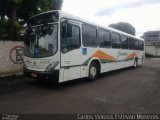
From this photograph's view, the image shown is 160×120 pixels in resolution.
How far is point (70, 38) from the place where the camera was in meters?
7.04

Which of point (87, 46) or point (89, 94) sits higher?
point (87, 46)

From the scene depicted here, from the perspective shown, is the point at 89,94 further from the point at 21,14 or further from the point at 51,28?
the point at 21,14

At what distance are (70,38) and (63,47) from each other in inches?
24.2

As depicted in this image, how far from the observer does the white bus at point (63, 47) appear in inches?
258

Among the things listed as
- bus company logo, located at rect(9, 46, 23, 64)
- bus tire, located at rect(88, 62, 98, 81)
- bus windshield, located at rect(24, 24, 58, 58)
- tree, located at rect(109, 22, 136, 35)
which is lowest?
bus tire, located at rect(88, 62, 98, 81)

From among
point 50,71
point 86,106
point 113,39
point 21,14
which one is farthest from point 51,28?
point 21,14

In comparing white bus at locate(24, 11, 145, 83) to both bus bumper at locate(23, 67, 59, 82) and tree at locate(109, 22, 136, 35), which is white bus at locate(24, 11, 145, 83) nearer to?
bus bumper at locate(23, 67, 59, 82)

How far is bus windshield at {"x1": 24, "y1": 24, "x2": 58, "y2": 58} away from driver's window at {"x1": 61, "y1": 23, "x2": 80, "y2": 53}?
0.35m

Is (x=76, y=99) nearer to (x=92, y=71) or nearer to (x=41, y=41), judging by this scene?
(x=41, y=41)

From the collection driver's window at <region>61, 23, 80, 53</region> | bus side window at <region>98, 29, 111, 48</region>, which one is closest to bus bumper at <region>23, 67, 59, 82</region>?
driver's window at <region>61, 23, 80, 53</region>

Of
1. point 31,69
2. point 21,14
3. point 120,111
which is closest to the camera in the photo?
point 120,111

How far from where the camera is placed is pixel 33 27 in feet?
24.5

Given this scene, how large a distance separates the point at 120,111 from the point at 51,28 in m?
4.06

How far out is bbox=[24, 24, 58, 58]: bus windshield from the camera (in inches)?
259
